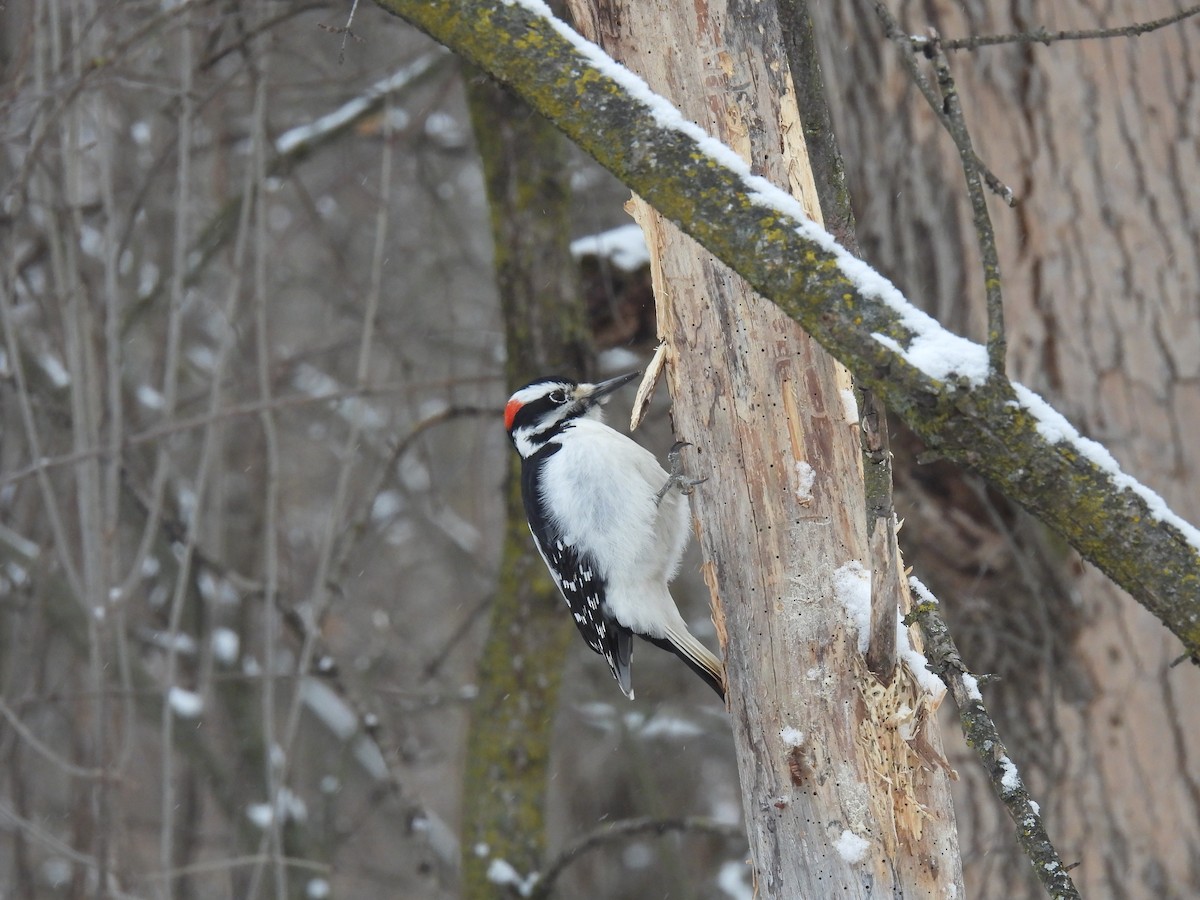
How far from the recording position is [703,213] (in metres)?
1.88

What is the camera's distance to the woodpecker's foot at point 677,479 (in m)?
2.61

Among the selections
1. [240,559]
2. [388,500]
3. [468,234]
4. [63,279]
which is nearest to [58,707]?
[240,559]

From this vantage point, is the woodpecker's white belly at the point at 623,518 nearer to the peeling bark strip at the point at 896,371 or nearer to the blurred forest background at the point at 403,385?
the blurred forest background at the point at 403,385

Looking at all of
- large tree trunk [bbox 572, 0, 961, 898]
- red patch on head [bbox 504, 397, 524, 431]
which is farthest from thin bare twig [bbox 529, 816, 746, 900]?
large tree trunk [bbox 572, 0, 961, 898]

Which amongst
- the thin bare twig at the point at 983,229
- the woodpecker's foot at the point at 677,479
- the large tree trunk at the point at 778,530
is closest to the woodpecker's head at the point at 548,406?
the woodpecker's foot at the point at 677,479

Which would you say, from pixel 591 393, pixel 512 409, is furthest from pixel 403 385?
pixel 591 393

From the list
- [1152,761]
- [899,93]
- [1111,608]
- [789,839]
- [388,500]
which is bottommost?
[789,839]

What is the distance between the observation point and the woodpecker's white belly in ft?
11.8

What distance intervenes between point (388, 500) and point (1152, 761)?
519 cm

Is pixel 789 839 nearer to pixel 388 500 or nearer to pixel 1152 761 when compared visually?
pixel 1152 761

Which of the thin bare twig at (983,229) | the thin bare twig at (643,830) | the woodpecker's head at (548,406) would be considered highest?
the woodpecker's head at (548,406)

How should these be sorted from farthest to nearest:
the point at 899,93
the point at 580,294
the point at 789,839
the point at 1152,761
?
the point at 580,294
the point at 899,93
the point at 1152,761
the point at 789,839

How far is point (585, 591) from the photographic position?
3777mm

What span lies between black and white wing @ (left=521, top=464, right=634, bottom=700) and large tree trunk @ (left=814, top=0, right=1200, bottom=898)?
1.01 m
